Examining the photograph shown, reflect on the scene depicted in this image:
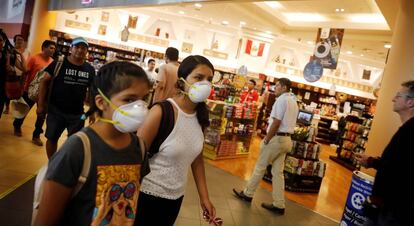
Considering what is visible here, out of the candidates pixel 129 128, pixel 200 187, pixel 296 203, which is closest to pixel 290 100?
pixel 296 203

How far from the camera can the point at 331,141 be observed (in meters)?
15.5

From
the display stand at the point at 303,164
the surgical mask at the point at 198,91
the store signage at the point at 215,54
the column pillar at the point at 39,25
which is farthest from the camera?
the store signage at the point at 215,54

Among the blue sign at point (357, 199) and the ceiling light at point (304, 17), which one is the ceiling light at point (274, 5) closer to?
the ceiling light at point (304, 17)

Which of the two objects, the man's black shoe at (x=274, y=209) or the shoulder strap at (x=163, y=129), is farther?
the man's black shoe at (x=274, y=209)

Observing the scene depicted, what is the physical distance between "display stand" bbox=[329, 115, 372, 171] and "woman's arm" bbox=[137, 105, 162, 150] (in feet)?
30.7

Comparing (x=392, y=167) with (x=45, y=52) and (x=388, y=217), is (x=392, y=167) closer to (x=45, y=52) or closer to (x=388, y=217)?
(x=388, y=217)

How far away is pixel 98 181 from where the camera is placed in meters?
→ 1.22

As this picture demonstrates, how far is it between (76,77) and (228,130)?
4.39m

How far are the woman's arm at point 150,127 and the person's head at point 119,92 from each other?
0.34 meters

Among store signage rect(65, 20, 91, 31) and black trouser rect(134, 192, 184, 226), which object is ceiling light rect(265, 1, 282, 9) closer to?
store signage rect(65, 20, 91, 31)

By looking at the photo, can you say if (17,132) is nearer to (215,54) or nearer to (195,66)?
(195,66)

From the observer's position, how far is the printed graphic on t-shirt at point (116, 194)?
122cm

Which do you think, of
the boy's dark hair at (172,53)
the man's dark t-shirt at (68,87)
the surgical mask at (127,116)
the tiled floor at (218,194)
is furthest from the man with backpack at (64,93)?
the surgical mask at (127,116)

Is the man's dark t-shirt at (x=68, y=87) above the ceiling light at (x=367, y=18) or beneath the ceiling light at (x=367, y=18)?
beneath
